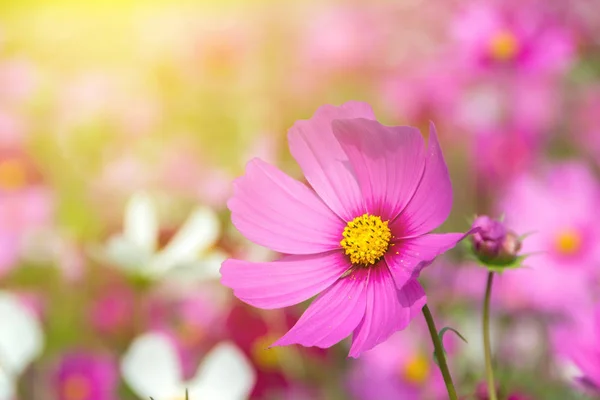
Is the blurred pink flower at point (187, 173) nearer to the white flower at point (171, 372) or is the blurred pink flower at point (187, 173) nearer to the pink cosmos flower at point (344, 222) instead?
the white flower at point (171, 372)

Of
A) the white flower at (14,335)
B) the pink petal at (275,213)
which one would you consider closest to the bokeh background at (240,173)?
the white flower at (14,335)

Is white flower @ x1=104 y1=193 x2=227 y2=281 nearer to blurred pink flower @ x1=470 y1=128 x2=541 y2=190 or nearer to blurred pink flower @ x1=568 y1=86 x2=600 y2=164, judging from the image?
blurred pink flower @ x1=470 y1=128 x2=541 y2=190

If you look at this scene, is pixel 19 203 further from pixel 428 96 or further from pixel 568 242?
pixel 568 242

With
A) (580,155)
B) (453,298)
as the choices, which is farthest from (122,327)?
(580,155)

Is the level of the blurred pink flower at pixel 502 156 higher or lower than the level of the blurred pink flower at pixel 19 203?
higher

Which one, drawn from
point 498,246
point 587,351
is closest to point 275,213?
point 498,246

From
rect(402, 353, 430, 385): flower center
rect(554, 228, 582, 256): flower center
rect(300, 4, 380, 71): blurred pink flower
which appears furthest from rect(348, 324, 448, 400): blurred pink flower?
rect(300, 4, 380, 71): blurred pink flower

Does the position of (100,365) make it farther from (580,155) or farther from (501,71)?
(580,155)
